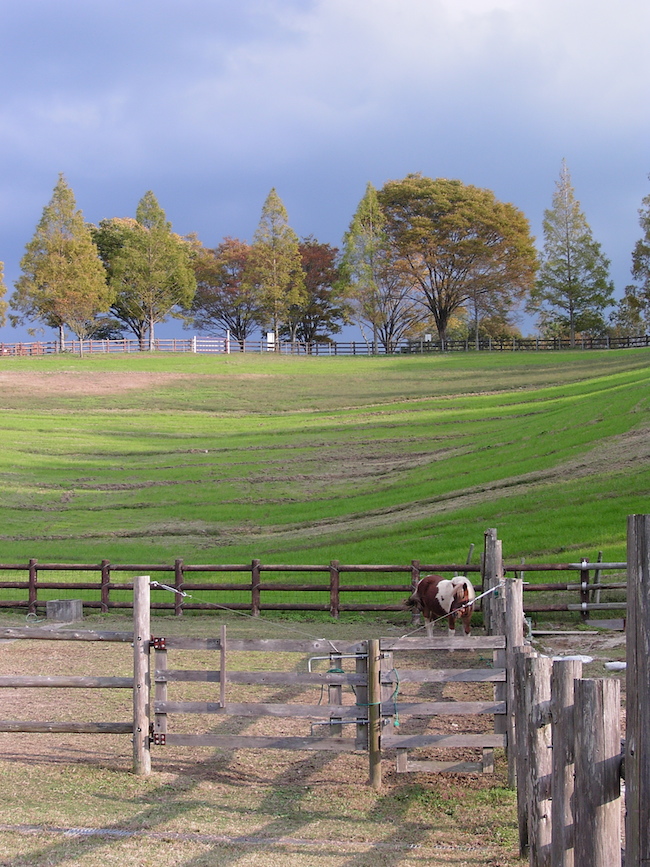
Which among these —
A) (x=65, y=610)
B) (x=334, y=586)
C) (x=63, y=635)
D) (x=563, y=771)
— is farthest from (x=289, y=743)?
(x=65, y=610)

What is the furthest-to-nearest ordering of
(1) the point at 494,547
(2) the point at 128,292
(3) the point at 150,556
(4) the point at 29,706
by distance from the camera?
(2) the point at 128,292 → (3) the point at 150,556 → (1) the point at 494,547 → (4) the point at 29,706

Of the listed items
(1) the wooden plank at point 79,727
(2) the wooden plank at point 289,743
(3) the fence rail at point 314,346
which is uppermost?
(3) the fence rail at point 314,346

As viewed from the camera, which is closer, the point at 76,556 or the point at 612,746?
the point at 612,746

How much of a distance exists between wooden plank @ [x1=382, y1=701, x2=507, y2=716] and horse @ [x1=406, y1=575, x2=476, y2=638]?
19.5 ft

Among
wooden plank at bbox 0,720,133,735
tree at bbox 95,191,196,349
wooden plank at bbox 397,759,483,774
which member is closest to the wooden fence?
wooden plank at bbox 397,759,483,774

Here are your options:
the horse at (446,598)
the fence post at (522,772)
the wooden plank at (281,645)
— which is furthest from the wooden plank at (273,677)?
the horse at (446,598)

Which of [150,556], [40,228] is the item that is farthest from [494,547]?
[40,228]

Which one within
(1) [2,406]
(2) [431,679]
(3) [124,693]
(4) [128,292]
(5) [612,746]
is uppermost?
(4) [128,292]

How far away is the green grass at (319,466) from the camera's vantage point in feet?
73.6

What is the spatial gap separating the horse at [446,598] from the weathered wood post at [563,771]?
9.83 meters

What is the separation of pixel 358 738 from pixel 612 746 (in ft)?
16.1

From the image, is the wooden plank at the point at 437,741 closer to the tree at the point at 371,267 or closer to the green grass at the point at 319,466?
the green grass at the point at 319,466

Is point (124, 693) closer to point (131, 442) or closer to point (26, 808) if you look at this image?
point (26, 808)

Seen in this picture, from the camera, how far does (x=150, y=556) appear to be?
23.1m
